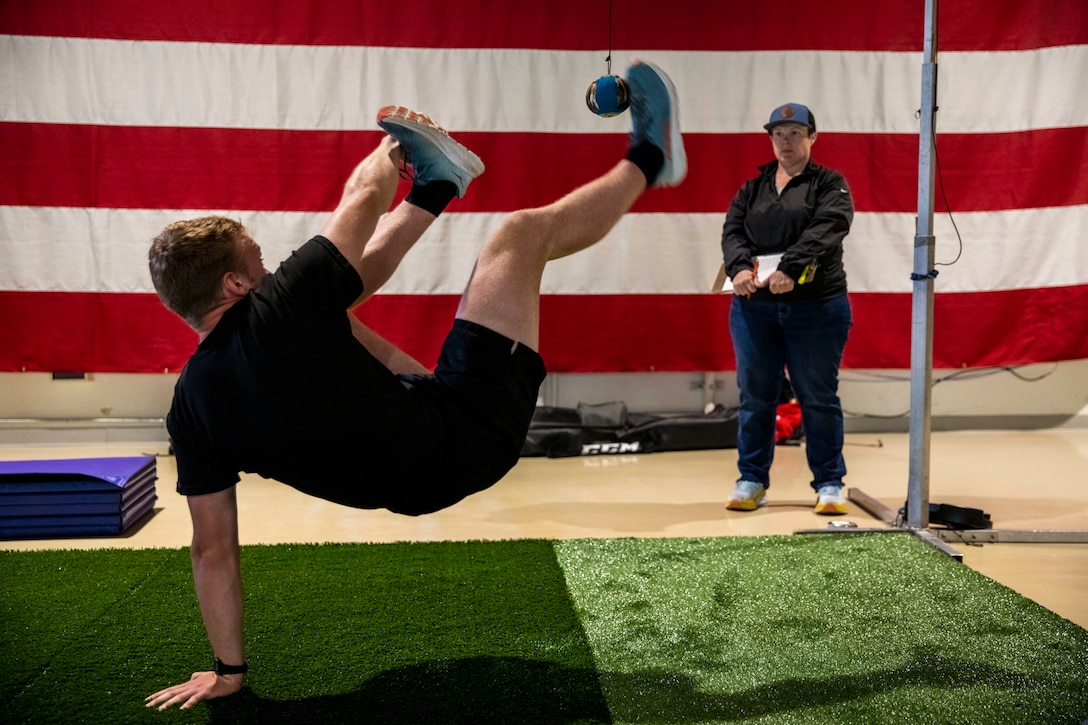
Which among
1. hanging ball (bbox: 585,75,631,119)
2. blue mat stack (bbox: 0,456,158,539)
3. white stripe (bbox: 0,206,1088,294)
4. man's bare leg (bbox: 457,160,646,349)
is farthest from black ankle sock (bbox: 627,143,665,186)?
white stripe (bbox: 0,206,1088,294)

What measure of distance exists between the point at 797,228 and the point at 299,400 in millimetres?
2408

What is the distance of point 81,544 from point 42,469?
1.08 ft

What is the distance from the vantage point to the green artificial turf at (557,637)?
194 cm

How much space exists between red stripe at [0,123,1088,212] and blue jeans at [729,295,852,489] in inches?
52.0

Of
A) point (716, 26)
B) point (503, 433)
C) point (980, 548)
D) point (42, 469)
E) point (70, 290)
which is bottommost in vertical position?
point (980, 548)

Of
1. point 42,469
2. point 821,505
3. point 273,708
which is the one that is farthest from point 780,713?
point 42,469

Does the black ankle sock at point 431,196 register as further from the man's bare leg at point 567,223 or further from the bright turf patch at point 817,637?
the bright turf patch at point 817,637

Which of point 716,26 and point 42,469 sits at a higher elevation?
point 716,26

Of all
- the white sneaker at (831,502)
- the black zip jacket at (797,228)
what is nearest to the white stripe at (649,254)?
the black zip jacket at (797,228)

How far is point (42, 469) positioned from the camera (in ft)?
11.1

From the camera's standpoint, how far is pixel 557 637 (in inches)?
91.4

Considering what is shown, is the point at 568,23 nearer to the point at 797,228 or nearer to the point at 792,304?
the point at 797,228

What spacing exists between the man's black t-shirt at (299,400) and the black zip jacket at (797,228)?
2.06 m

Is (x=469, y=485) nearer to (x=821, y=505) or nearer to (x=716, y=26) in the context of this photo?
(x=821, y=505)
